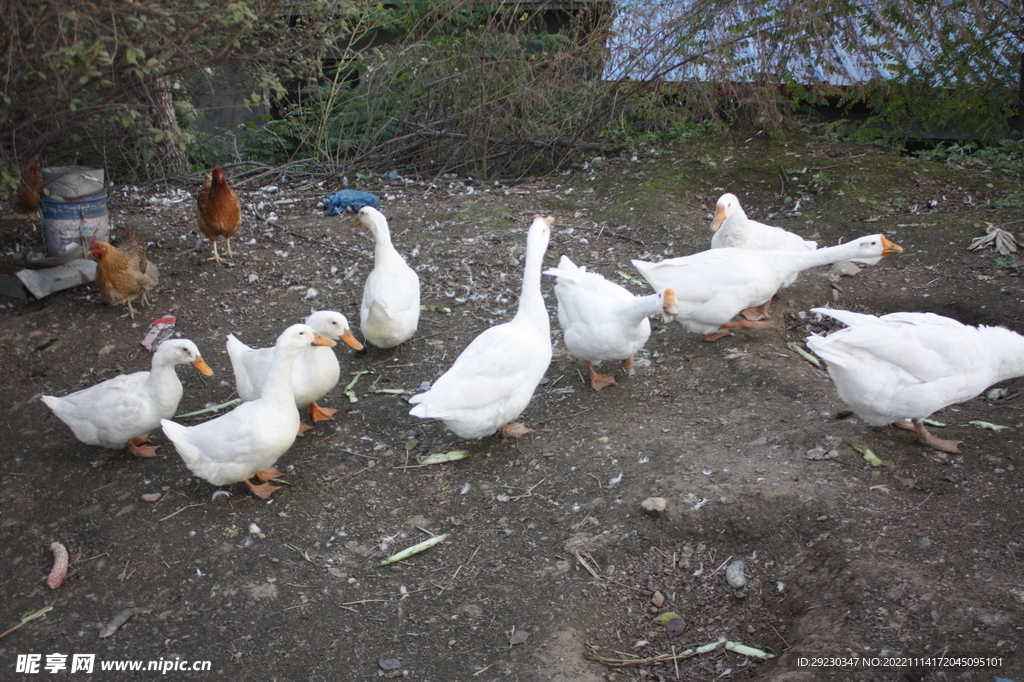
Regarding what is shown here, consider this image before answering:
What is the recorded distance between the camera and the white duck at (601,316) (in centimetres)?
434

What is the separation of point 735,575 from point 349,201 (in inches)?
232

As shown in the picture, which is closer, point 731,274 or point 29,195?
point 731,274

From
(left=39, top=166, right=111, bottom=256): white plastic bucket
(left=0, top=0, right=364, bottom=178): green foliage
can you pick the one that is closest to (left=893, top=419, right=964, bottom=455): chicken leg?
(left=0, top=0, right=364, bottom=178): green foliage

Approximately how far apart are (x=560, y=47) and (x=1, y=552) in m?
7.53

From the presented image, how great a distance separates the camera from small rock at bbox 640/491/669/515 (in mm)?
3473

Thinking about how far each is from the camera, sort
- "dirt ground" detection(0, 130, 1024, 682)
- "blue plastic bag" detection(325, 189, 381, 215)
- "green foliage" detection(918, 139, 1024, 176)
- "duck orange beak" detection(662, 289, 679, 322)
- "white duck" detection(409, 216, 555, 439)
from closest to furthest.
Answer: "dirt ground" detection(0, 130, 1024, 682), "white duck" detection(409, 216, 555, 439), "duck orange beak" detection(662, 289, 679, 322), "green foliage" detection(918, 139, 1024, 176), "blue plastic bag" detection(325, 189, 381, 215)

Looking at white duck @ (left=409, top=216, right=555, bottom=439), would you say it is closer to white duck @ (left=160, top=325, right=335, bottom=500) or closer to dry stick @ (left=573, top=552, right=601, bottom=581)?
white duck @ (left=160, top=325, right=335, bottom=500)

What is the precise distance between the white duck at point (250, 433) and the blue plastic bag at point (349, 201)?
4.07 metres

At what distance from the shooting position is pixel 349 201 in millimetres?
7703

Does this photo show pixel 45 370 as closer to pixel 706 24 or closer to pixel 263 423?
pixel 263 423

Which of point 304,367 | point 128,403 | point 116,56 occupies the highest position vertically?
point 116,56

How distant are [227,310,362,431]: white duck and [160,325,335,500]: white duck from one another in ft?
1.30

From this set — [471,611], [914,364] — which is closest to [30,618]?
[471,611]

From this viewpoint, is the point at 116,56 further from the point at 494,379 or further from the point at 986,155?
the point at 986,155
